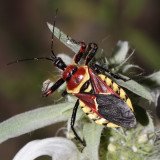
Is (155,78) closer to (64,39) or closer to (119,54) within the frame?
(119,54)

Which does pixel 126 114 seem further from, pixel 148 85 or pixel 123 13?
pixel 123 13

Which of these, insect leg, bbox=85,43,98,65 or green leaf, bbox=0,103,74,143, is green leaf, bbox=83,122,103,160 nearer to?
green leaf, bbox=0,103,74,143

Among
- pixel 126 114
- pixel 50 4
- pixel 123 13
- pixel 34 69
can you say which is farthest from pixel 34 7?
pixel 126 114

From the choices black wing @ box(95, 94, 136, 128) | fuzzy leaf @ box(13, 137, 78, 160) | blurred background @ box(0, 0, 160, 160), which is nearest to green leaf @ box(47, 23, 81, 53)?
black wing @ box(95, 94, 136, 128)

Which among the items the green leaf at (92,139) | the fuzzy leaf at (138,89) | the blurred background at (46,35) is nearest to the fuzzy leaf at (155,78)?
the fuzzy leaf at (138,89)

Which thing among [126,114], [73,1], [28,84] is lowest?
[28,84]

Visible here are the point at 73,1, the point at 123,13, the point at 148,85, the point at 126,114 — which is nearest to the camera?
the point at 126,114
